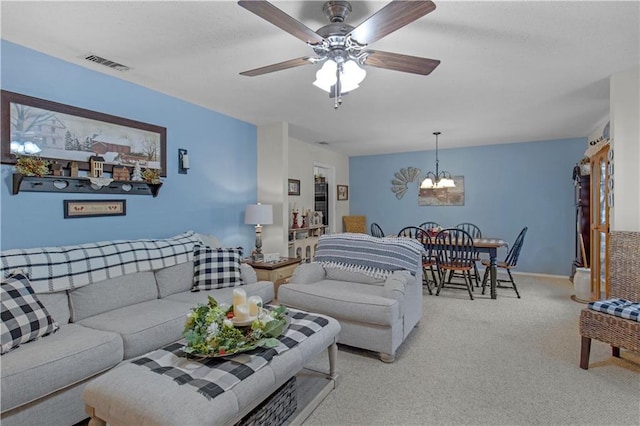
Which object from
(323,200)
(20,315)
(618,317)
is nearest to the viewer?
(20,315)

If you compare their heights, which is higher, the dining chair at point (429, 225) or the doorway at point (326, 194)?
the doorway at point (326, 194)

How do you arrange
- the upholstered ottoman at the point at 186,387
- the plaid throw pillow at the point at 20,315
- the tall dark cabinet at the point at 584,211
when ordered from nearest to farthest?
the upholstered ottoman at the point at 186,387 → the plaid throw pillow at the point at 20,315 → the tall dark cabinet at the point at 584,211

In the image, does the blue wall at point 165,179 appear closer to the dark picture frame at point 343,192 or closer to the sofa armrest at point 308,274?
the sofa armrest at point 308,274

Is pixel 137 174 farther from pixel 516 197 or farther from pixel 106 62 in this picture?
pixel 516 197

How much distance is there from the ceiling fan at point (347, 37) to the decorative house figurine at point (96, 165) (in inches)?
59.8

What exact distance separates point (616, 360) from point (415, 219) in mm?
4372

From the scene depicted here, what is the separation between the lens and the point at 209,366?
5.08 feet

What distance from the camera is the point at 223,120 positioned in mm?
4152

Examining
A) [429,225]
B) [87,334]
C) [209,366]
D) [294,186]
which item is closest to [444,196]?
[429,225]

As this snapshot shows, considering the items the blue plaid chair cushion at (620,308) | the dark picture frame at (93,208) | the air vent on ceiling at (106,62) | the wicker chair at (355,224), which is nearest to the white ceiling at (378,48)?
the air vent on ceiling at (106,62)

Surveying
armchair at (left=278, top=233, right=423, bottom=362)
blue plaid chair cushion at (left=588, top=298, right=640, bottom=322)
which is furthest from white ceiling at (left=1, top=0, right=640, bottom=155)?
blue plaid chair cushion at (left=588, top=298, right=640, bottom=322)

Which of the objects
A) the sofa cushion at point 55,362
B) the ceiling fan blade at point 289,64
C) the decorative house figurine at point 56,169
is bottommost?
the sofa cushion at point 55,362

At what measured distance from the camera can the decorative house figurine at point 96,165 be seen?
2764 mm

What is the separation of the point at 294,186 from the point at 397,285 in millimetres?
3124
